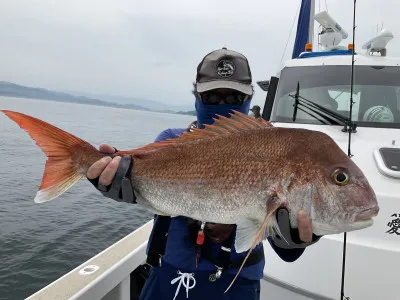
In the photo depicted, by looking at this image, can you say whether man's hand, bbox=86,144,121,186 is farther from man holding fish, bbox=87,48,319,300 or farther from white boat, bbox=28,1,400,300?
white boat, bbox=28,1,400,300

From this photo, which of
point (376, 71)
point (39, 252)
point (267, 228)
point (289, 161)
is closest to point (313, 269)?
point (267, 228)

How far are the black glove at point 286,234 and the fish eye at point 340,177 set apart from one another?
307 mm

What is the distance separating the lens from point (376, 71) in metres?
4.41

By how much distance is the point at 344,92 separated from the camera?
4.31 metres

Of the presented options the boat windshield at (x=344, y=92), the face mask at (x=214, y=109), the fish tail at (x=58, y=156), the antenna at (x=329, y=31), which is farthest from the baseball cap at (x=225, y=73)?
the antenna at (x=329, y=31)

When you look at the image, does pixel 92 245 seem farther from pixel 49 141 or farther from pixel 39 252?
pixel 49 141

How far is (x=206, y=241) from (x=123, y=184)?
0.70m

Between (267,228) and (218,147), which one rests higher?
(218,147)

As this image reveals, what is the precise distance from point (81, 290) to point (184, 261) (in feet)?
3.72

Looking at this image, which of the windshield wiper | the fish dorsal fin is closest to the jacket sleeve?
the fish dorsal fin

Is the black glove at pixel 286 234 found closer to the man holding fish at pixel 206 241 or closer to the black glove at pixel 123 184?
the man holding fish at pixel 206 241

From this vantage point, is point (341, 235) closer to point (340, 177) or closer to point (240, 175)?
point (340, 177)

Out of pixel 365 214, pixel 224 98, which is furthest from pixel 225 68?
pixel 365 214

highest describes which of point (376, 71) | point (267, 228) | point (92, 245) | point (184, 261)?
point (376, 71)
